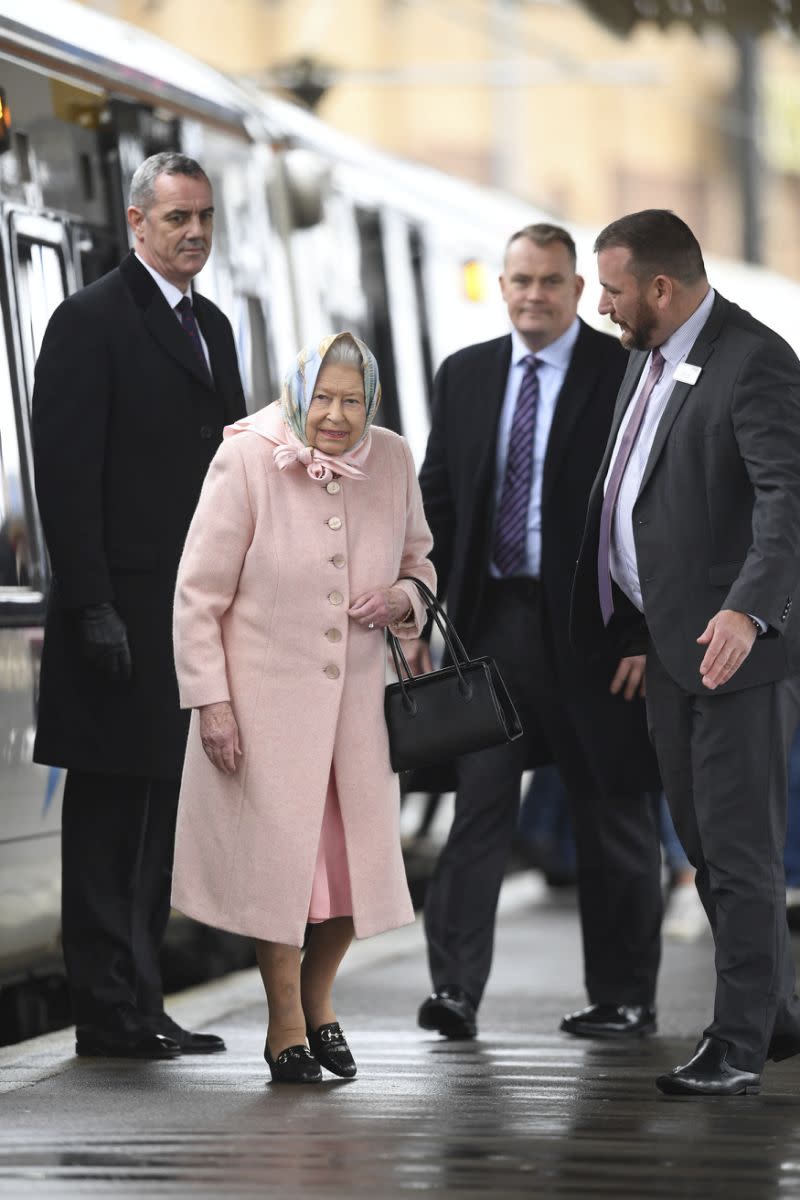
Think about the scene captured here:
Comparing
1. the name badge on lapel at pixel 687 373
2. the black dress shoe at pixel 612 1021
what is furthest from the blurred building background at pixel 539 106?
the name badge on lapel at pixel 687 373

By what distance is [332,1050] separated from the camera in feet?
20.3

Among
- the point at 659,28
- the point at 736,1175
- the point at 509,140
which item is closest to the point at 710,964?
the point at 659,28

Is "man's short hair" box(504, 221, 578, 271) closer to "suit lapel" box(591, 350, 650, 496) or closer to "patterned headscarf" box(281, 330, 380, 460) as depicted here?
"suit lapel" box(591, 350, 650, 496)

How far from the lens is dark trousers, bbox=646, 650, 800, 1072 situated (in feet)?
19.2

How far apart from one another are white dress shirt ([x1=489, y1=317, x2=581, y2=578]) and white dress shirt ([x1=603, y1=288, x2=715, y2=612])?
1.00 meters

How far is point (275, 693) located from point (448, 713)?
0.40m

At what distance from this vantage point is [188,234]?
6.65 metres

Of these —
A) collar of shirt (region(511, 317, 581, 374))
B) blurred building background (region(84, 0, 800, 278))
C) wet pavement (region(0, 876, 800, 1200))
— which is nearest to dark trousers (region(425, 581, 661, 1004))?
wet pavement (region(0, 876, 800, 1200))

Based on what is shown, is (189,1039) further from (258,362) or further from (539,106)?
(539,106)

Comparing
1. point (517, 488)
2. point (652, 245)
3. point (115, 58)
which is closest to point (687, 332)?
point (652, 245)

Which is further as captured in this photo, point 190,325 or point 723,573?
point 190,325

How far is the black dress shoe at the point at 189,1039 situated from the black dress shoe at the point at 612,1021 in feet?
3.56

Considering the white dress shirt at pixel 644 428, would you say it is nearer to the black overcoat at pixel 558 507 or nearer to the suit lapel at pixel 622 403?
the suit lapel at pixel 622 403

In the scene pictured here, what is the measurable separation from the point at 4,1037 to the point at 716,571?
125 inches
